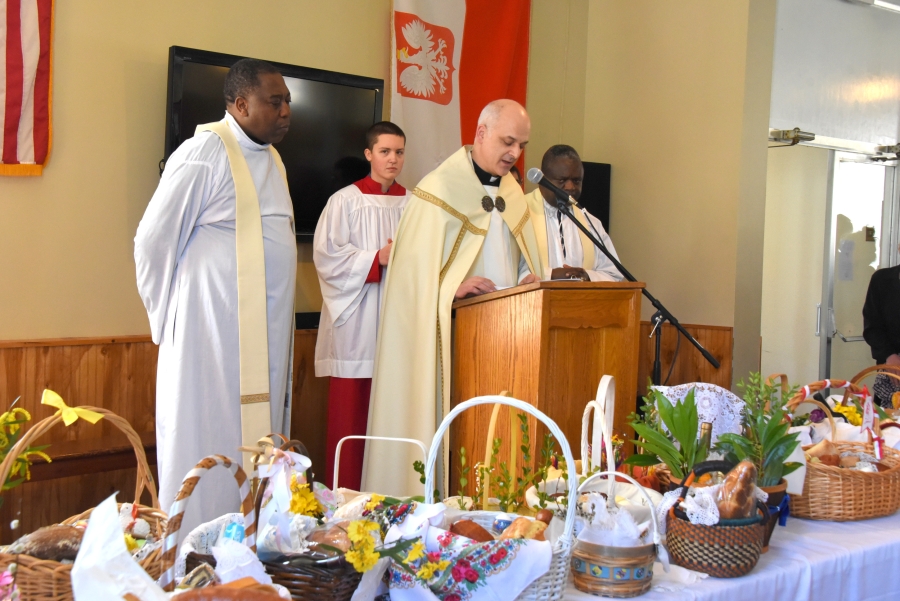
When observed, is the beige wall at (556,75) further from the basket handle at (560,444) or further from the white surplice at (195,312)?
the basket handle at (560,444)

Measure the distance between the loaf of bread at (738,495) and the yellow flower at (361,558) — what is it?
0.70m

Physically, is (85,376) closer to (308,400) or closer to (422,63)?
A: (308,400)

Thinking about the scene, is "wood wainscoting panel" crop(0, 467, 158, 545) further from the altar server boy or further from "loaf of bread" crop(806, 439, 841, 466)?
"loaf of bread" crop(806, 439, 841, 466)

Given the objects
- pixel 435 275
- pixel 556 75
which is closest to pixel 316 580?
pixel 435 275

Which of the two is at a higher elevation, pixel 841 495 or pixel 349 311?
pixel 349 311

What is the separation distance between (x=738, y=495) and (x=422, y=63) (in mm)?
3974

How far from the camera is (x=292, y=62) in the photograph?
14.9ft

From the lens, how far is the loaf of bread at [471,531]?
4.78ft

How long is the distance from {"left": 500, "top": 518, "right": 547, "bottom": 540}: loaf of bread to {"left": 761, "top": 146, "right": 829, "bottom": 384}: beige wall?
497 centimetres

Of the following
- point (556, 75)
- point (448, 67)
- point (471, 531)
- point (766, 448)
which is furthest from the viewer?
point (556, 75)

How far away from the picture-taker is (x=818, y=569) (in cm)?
173

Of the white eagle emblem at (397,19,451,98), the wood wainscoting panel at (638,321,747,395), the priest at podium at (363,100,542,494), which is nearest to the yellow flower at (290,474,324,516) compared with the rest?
the priest at podium at (363,100,542,494)

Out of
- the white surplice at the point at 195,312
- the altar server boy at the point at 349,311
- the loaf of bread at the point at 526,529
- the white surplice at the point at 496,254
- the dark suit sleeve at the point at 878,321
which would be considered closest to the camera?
the loaf of bread at the point at 526,529

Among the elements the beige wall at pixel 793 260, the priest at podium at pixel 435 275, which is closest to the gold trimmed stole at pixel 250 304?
the priest at podium at pixel 435 275
